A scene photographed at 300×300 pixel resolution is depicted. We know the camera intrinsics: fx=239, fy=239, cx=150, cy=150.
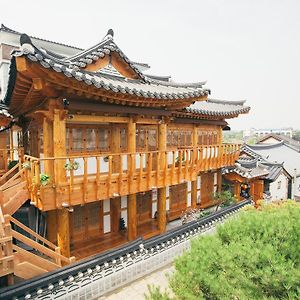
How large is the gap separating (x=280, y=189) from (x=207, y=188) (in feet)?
26.5

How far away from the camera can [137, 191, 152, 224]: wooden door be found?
A: 1214 centimetres

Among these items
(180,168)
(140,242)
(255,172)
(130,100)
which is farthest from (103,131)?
(255,172)

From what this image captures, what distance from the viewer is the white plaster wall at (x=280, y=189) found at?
19375mm

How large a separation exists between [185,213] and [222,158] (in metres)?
4.24

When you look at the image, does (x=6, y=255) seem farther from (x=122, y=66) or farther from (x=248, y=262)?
(x=122, y=66)

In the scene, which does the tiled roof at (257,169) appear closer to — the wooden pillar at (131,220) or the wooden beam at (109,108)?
the wooden pillar at (131,220)

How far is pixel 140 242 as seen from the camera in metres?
7.87

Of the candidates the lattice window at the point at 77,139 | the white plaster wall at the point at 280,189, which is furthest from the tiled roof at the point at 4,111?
the white plaster wall at the point at 280,189

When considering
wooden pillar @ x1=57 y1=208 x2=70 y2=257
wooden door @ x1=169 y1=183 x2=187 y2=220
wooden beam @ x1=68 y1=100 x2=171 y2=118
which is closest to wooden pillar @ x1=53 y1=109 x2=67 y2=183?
wooden beam @ x1=68 y1=100 x2=171 y2=118

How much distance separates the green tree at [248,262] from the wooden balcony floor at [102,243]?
20.1 feet

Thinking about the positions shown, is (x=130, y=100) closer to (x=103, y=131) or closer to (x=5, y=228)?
(x=103, y=131)

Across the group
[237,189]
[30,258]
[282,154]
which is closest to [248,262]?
[30,258]

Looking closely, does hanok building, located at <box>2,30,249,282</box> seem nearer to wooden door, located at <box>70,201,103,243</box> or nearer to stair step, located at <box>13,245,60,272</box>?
wooden door, located at <box>70,201,103,243</box>

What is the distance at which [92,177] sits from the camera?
8.57m
